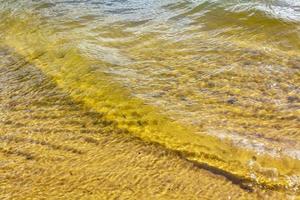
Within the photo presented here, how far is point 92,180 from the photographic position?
382cm

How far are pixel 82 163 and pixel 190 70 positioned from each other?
7.98ft

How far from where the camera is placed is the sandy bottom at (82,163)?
3.64m

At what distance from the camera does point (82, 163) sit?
13.4ft

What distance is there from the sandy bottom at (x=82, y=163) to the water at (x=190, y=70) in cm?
18

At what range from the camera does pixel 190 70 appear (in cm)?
577

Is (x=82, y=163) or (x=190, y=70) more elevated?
(x=190, y=70)

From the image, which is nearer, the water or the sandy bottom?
the sandy bottom

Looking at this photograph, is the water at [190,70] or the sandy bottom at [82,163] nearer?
the sandy bottom at [82,163]

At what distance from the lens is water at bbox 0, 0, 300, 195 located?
410cm

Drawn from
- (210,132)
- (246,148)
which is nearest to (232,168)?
(246,148)

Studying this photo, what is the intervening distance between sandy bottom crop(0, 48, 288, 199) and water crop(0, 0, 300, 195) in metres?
0.18

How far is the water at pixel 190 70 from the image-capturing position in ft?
13.4

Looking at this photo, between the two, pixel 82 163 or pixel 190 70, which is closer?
pixel 82 163

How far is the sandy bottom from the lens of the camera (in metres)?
3.64
